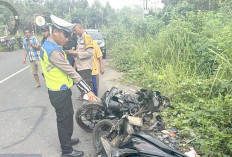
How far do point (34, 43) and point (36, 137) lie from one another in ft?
11.6

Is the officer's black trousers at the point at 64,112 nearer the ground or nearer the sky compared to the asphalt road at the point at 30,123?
nearer the sky

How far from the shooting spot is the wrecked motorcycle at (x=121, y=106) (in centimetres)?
310

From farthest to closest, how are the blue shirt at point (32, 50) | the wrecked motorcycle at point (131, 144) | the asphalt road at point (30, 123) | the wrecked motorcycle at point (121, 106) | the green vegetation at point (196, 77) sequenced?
1. the blue shirt at point (32, 50)
2. the asphalt road at point (30, 123)
3. the wrecked motorcycle at point (121, 106)
4. the green vegetation at point (196, 77)
5. the wrecked motorcycle at point (131, 144)

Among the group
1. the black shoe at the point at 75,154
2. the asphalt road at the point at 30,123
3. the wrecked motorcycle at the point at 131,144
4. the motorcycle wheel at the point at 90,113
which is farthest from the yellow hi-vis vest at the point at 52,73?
the asphalt road at the point at 30,123

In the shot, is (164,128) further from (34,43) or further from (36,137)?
(34,43)

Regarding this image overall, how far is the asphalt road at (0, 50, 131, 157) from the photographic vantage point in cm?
324

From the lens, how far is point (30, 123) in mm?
4070

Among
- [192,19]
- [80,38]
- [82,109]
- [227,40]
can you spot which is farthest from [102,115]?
[192,19]

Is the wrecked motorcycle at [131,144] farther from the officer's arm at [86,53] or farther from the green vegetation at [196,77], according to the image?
the officer's arm at [86,53]

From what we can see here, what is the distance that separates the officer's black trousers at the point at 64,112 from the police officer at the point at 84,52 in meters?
1.54

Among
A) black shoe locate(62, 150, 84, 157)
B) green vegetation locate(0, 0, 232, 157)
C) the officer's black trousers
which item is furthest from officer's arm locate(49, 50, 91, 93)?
green vegetation locate(0, 0, 232, 157)

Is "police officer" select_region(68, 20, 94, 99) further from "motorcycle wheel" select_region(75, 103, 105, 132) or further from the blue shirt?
the blue shirt

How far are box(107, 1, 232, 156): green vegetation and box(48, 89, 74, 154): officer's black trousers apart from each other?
1.75 m

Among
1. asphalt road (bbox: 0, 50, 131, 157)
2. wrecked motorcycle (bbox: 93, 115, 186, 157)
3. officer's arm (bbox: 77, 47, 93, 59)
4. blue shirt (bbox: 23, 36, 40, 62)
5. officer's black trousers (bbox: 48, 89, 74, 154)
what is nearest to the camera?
wrecked motorcycle (bbox: 93, 115, 186, 157)
